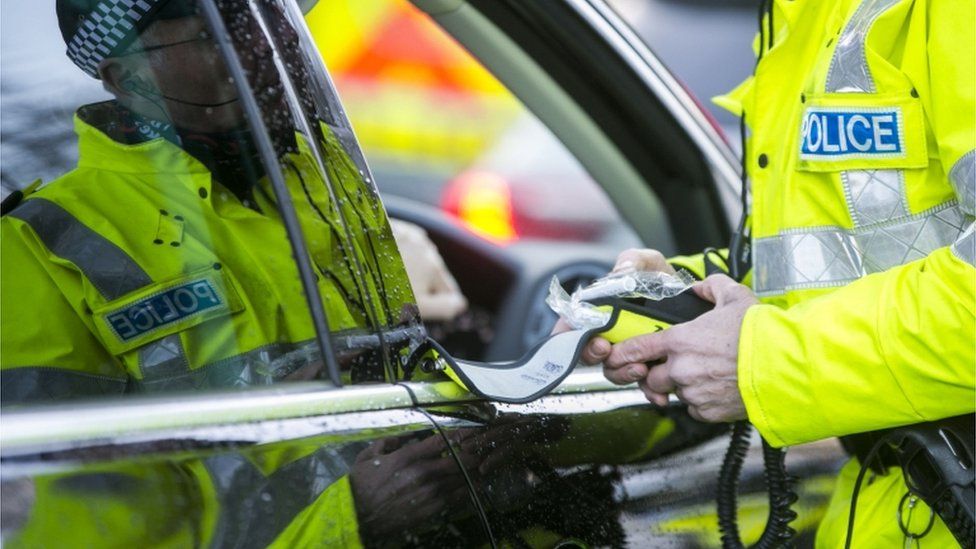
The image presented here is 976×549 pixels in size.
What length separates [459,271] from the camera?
219 inches

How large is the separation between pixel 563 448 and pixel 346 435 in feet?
1.31

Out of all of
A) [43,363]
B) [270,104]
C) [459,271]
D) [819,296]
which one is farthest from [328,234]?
[459,271]

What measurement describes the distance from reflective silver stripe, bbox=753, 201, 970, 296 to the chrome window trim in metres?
1.26

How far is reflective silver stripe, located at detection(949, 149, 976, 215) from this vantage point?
1.72m

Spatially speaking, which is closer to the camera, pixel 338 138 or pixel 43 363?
pixel 43 363

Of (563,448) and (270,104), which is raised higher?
(270,104)

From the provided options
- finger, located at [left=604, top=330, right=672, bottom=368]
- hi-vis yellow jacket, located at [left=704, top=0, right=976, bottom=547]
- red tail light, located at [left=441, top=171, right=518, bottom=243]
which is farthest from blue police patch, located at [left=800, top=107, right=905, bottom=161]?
red tail light, located at [left=441, top=171, right=518, bottom=243]

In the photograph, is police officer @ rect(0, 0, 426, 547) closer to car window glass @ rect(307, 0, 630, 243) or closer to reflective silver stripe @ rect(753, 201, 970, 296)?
reflective silver stripe @ rect(753, 201, 970, 296)

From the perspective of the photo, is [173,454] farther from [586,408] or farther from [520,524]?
[586,408]

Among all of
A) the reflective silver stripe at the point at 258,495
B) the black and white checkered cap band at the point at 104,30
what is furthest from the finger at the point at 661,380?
the black and white checkered cap band at the point at 104,30

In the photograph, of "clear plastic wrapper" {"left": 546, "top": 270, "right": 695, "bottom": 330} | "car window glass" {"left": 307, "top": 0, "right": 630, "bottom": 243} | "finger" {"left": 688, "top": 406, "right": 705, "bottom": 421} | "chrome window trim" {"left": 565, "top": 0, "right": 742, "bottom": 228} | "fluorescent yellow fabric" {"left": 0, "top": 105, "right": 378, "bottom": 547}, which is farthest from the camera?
"car window glass" {"left": 307, "top": 0, "right": 630, "bottom": 243}

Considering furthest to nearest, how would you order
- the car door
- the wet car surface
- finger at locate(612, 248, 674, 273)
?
finger at locate(612, 248, 674, 273) → the car door → the wet car surface

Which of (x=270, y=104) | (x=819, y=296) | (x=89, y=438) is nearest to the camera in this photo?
(x=89, y=438)

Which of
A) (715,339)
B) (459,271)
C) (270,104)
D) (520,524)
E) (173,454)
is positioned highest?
(270,104)
